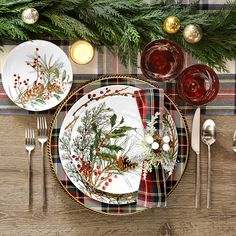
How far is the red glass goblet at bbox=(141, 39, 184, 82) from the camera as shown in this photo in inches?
47.2

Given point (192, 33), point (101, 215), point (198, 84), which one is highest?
point (192, 33)

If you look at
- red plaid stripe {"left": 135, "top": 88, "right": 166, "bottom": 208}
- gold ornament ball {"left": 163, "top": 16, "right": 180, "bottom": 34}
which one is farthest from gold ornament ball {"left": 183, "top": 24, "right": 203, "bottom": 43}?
red plaid stripe {"left": 135, "top": 88, "right": 166, "bottom": 208}

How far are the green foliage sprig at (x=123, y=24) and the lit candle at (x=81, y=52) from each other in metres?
0.02

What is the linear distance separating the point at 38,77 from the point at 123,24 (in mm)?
248

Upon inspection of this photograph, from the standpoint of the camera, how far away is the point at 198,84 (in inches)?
48.2

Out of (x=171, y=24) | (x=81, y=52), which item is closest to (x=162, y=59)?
(x=171, y=24)

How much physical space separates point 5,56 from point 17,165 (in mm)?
276

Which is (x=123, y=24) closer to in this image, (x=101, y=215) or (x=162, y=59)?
(x=162, y=59)

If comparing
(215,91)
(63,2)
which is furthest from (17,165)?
(215,91)

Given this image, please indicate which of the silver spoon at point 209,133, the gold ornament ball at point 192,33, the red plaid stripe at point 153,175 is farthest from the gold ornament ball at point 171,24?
the silver spoon at point 209,133

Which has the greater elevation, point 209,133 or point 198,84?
A: point 198,84

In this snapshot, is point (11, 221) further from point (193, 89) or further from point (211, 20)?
point (211, 20)

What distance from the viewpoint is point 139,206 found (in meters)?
1.26

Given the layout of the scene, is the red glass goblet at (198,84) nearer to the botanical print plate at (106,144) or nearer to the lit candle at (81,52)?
the botanical print plate at (106,144)
